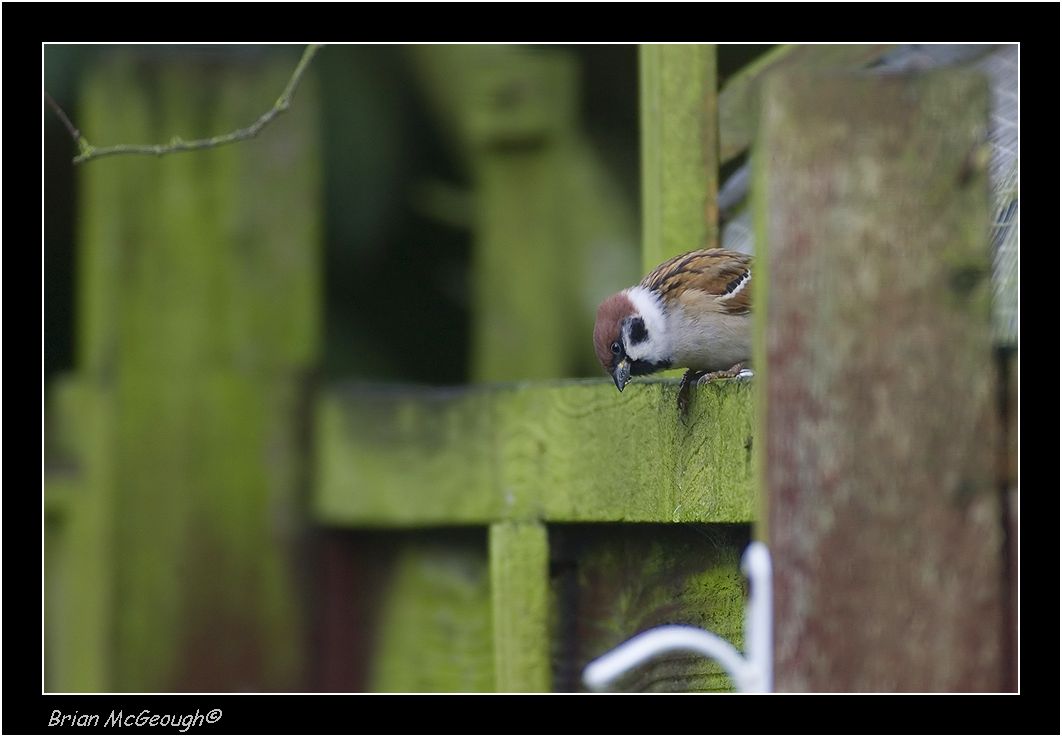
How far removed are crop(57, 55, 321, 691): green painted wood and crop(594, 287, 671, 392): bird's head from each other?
68 cm

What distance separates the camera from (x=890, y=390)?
3.88ft

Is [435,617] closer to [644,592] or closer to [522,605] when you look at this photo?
[522,605]

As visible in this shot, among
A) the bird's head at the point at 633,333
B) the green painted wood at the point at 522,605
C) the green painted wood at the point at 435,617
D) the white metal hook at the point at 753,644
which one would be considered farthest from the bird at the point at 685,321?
the white metal hook at the point at 753,644

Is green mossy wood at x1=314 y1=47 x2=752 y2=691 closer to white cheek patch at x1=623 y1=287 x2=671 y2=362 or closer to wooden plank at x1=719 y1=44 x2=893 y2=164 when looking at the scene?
wooden plank at x1=719 y1=44 x2=893 y2=164

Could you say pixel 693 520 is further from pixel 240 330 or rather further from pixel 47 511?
pixel 47 511

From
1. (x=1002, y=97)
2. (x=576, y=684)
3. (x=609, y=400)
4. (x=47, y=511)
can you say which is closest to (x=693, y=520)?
(x=609, y=400)

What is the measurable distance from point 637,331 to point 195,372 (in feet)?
3.26

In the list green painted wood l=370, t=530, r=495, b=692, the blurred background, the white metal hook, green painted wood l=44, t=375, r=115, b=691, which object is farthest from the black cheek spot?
the white metal hook

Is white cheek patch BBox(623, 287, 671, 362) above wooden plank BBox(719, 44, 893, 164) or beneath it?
beneath

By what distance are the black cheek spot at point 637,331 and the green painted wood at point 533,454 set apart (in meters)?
0.60

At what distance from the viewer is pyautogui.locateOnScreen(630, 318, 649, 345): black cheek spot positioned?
330 centimetres

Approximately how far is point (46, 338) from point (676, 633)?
2142mm

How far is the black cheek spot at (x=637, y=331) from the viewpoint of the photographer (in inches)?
130

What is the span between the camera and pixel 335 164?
3947 mm
